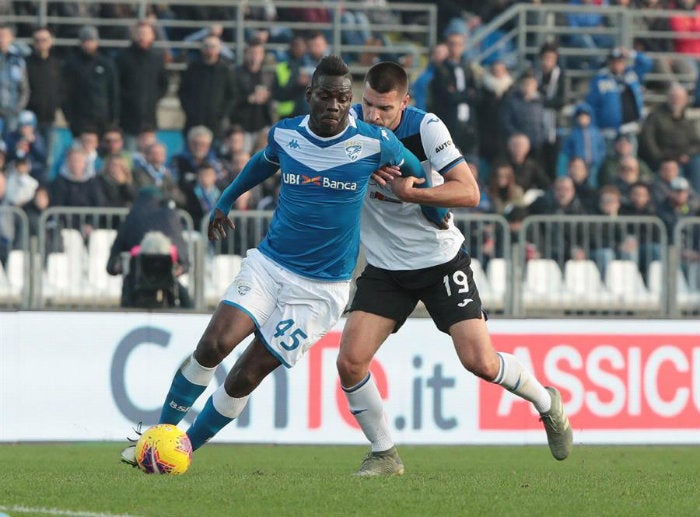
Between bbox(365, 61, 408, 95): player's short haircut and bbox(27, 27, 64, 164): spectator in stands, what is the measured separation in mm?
9124

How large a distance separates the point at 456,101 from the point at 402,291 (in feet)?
29.3

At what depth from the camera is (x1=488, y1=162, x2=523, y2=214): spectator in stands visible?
656 inches

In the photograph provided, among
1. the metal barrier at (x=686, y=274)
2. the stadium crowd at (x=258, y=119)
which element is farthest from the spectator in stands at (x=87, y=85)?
the metal barrier at (x=686, y=274)

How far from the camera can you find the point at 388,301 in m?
9.02

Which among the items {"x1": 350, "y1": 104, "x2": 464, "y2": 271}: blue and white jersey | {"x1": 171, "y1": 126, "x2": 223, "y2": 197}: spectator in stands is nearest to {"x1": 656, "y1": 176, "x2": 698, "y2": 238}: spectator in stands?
{"x1": 171, "y1": 126, "x2": 223, "y2": 197}: spectator in stands

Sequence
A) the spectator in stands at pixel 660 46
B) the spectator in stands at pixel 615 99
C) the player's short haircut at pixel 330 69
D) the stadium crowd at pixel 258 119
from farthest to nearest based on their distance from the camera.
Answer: the spectator in stands at pixel 660 46 → the spectator in stands at pixel 615 99 → the stadium crowd at pixel 258 119 → the player's short haircut at pixel 330 69

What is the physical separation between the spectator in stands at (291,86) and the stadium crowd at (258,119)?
0.02m

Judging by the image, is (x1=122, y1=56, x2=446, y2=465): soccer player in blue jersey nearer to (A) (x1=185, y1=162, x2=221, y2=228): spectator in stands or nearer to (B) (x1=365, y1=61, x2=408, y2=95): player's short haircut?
(B) (x1=365, y1=61, x2=408, y2=95): player's short haircut

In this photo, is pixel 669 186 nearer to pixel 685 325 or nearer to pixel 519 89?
pixel 519 89

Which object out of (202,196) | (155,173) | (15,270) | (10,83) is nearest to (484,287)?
(202,196)

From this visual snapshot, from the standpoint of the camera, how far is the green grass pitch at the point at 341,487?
719 centimetres

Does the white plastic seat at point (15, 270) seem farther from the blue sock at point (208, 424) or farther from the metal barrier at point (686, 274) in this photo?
the metal barrier at point (686, 274)

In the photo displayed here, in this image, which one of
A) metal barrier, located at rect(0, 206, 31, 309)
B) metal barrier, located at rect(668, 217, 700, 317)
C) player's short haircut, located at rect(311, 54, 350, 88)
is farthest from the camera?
metal barrier, located at rect(668, 217, 700, 317)

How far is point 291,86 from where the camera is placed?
58.5 feet
